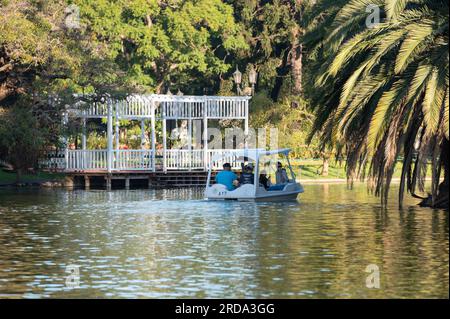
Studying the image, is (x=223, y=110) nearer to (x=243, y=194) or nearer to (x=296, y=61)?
(x=296, y=61)

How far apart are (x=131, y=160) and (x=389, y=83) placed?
25354mm

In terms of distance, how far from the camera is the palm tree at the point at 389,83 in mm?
30688

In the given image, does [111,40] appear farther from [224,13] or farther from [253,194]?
[253,194]

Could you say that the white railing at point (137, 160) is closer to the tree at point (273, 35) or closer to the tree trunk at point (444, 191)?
the tree at point (273, 35)

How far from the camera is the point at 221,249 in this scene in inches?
1006

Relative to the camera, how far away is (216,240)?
27.5 meters

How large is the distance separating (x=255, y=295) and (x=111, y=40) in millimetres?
50331

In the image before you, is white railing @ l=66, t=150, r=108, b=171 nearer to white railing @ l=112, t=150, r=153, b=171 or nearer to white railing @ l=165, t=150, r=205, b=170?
white railing @ l=112, t=150, r=153, b=171

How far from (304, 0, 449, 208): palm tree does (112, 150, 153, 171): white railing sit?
2185 centimetres

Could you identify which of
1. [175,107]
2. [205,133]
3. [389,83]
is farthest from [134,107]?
[389,83]

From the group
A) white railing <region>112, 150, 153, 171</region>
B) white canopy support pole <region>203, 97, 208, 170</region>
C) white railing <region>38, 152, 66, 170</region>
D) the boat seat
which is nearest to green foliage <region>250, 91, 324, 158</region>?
white canopy support pole <region>203, 97, 208, 170</region>

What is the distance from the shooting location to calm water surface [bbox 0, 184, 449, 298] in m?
19.6

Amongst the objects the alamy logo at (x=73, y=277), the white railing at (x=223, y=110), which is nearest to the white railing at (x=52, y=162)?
the white railing at (x=223, y=110)
